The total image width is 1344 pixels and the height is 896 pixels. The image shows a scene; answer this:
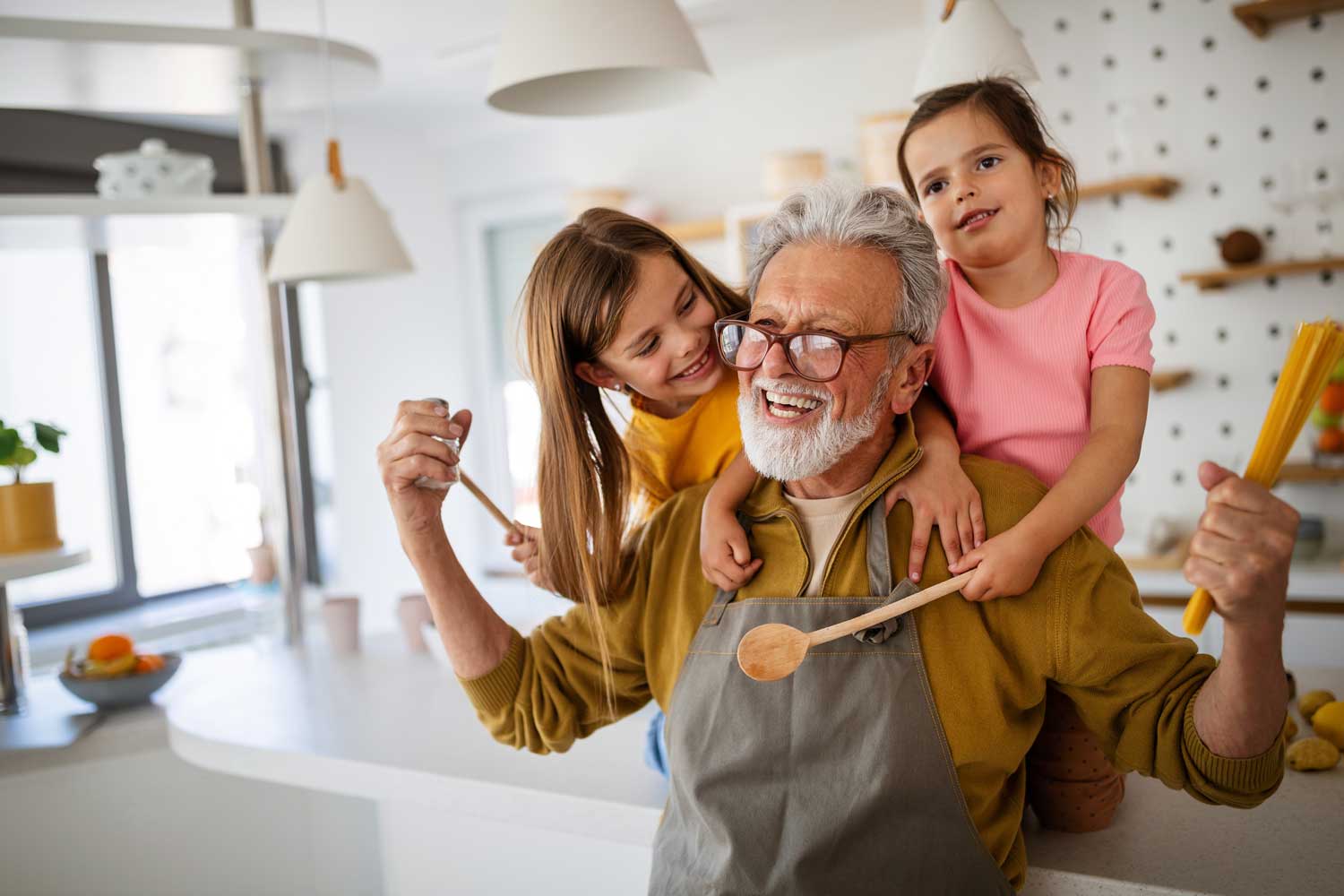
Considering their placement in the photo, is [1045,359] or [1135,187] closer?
[1045,359]

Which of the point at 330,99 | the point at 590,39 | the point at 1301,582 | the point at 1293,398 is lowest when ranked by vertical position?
the point at 1301,582

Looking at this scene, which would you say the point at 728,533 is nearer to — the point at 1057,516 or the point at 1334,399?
the point at 1057,516

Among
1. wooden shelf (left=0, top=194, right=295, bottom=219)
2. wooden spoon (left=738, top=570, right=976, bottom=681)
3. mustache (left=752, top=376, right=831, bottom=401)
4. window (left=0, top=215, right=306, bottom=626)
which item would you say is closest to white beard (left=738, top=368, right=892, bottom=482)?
mustache (left=752, top=376, right=831, bottom=401)

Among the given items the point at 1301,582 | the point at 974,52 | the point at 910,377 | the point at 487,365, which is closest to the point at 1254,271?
the point at 1301,582

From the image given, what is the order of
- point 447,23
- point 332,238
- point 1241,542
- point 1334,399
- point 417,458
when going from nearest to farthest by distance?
point 1241,542 → point 417,458 → point 332,238 → point 1334,399 → point 447,23

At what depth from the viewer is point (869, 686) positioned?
1.26 metres

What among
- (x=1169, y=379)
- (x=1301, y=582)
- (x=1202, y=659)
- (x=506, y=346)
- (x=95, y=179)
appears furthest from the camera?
(x=506, y=346)

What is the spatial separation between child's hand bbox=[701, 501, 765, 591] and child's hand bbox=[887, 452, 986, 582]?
20cm

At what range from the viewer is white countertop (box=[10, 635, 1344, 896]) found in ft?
4.21

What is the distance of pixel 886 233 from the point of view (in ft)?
4.54

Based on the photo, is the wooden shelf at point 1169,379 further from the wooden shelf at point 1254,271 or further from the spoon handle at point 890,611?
the spoon handle at point 890,611

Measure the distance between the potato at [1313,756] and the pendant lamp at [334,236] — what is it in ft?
6.39

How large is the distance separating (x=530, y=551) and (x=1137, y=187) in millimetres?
2804

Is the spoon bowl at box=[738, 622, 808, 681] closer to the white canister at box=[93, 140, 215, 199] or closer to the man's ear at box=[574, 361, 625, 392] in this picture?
the man's ear at box=[574, 361, 625, 392]
